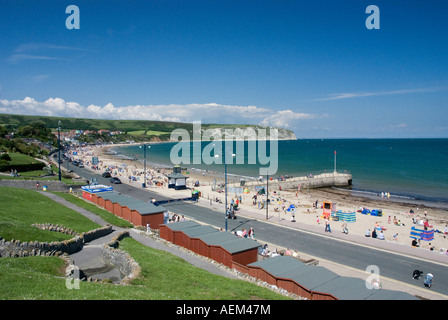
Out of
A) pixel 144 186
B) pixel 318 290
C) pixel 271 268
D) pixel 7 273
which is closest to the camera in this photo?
pixel 7 273

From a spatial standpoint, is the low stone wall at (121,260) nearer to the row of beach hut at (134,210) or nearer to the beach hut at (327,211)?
the row of beach hut at (134,210)

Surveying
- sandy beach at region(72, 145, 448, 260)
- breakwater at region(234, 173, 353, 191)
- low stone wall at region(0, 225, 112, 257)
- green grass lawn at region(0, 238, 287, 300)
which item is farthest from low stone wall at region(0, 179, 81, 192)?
breakwater at region(234, 173, 353, 191)

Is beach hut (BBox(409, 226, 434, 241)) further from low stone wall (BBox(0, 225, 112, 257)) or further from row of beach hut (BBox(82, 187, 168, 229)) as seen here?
low stone wall (BBox(0, 225, 112, 257))

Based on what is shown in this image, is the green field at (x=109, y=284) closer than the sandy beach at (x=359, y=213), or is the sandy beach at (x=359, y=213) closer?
the green field at (x=109, y=284)

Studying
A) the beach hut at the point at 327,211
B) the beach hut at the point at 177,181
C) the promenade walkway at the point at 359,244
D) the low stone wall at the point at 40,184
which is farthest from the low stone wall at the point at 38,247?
the beach hut at the point at 177,181

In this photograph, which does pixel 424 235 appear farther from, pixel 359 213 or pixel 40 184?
pixel 40 184
